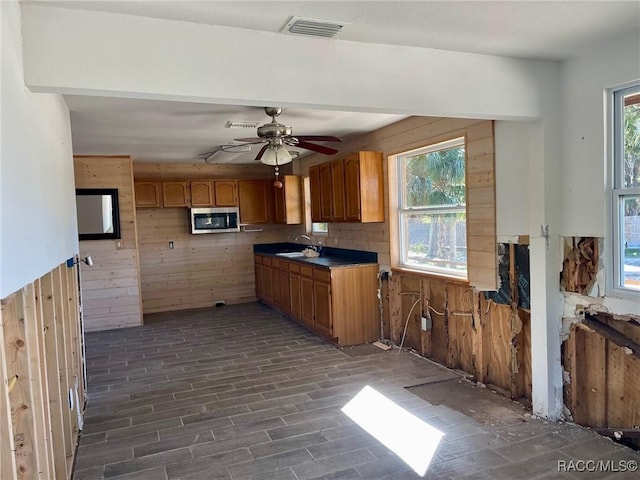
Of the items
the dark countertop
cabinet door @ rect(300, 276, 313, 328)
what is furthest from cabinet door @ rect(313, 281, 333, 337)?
the dark countertop

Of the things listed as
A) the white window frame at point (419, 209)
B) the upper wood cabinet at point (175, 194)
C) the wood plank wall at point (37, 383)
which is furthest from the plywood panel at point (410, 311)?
the upper wood cabinet at point (175, 194)

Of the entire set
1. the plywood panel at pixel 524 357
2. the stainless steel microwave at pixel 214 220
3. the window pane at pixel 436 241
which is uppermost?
the stainless steel microwave at pixel 214 220

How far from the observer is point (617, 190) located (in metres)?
2.77

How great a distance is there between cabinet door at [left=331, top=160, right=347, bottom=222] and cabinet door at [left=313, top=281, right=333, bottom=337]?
87 centimetres

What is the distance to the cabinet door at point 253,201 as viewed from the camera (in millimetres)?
7852

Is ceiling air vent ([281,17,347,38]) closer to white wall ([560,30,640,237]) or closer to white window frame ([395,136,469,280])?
white wall ([560,30,640,237])

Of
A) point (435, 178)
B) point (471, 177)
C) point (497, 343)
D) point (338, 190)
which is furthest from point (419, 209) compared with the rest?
point (497, 343)

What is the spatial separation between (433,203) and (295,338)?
2400 mm

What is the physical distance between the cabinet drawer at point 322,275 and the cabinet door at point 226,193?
9.45 ft

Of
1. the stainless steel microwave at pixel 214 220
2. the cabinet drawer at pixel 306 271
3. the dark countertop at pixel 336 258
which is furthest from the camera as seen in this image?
the stainless steel microwave at pixel 214 220

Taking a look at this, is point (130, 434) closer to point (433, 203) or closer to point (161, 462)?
point (161, 462)

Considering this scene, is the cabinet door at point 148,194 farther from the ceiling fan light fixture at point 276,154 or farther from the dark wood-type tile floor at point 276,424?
the ceiling fan light fixture at point 276,154

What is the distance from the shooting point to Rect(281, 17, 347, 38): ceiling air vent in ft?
7.35

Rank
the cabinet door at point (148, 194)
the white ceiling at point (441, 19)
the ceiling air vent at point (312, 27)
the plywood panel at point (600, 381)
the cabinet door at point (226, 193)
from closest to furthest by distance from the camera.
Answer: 1. the white ceiling at point (441, 19)
2. the ceiling air vent at point (312, 27)
3. the plywood panel at point (600, 381)
4. the cabinet door at point (148, 194)
5. the cabinet door at point (226, 193)
